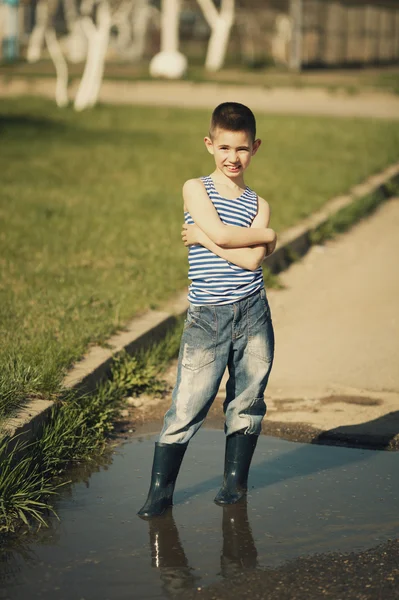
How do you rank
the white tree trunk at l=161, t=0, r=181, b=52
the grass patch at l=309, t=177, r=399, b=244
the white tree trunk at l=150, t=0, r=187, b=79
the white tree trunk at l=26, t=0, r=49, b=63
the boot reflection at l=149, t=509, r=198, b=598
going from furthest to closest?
the white tree trunk at l=26, t=0, r=49, b=63 < the white tree trunk at l=161, t=0, r=181, b=52 < the white tree trunk at l=150, t=0, r=187, b=79 < the grass patch at l=309, t=177, r=399, b=244 < the boot reflection at l=149, t=509, r=198, b=598

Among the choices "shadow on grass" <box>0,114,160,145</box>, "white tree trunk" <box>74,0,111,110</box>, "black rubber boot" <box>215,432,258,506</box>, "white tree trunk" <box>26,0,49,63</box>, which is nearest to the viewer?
"black rubber boot" <box>215,432,258,506</box>

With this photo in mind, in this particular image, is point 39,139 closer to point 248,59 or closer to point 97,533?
point 97,533

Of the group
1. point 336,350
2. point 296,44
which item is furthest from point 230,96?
point 336,350

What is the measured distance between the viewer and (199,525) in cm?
403

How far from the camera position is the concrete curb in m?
4.52

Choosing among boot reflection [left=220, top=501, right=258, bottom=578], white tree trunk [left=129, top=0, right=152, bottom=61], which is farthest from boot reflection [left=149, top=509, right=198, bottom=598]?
white tree trunk [left=129, top=0, right=152, bottom=61]

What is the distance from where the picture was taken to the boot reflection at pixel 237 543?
145 inches

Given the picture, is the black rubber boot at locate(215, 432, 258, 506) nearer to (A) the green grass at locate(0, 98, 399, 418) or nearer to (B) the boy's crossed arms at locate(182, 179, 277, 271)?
(B) the boy's crossed arms at locate(182, 179, 277, 271)

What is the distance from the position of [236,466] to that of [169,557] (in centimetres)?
56

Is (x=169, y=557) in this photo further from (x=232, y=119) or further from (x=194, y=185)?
(x=232, y=119)

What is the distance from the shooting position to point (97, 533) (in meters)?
3.94

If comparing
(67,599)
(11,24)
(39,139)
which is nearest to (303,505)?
(67,599)

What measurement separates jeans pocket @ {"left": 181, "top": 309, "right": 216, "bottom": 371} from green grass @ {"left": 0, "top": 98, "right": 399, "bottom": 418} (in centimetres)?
100

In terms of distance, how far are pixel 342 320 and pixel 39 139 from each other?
7.87 m
